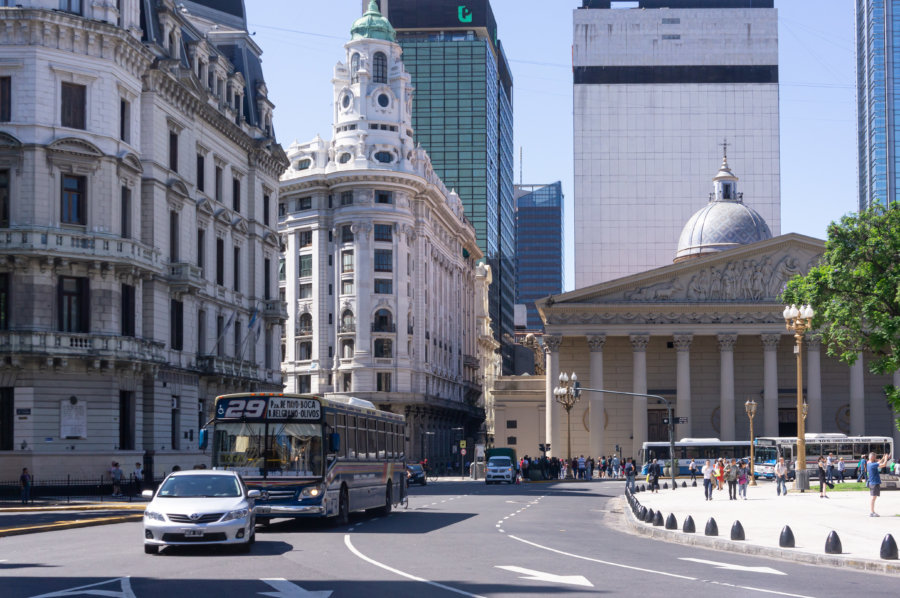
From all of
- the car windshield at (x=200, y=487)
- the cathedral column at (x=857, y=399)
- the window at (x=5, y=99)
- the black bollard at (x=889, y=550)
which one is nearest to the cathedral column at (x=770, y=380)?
the cathedral column at (x=857, y=399)

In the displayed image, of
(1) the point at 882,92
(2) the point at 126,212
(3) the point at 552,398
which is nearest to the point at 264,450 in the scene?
(2) the point at 126,212

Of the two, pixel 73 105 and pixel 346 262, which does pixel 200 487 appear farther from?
pixel 346 262

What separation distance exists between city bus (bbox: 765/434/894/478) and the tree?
32.8 metres

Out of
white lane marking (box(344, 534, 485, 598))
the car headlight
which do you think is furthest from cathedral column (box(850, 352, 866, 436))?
the car headlight

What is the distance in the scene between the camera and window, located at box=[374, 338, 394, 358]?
101 metres

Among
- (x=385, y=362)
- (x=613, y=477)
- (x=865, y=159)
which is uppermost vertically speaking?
(x=865, y=159)

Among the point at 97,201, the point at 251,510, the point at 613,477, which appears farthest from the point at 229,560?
the point at 613,477

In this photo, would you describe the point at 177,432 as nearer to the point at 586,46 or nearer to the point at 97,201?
the point at 97,201

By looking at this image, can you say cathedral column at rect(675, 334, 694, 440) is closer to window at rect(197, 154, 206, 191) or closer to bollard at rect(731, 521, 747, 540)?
window at rect(197, 154, 206, 191)

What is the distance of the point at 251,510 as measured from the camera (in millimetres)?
23875

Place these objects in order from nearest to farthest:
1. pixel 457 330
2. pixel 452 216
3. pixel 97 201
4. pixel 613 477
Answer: pixel 97 201 → pixel 613 477 → pixel 452 216 → pixel 457 330

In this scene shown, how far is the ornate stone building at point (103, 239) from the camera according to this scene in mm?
45969

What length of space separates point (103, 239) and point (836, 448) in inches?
2067

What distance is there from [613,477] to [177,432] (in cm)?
4356
